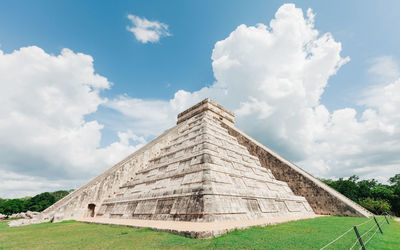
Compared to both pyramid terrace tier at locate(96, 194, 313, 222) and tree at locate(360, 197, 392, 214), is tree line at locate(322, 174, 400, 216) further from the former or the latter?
pyramid terrace tier at locate(96, 194, 313, 222)

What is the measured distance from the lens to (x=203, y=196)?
6.62m

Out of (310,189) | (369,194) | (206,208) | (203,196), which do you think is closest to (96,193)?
(203,196)

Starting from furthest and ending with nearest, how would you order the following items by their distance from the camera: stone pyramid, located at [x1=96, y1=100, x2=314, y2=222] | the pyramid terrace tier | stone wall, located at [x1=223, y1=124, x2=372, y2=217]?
stone wall, located at [x1=223, y1=124, x2=372, y2=217], stone pyramid, located at [x1=96, y1=100, x2=314, y2=222], the pyramid terrace tier

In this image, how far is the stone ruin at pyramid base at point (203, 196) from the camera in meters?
6.48

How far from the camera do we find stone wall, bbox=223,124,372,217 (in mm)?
9992

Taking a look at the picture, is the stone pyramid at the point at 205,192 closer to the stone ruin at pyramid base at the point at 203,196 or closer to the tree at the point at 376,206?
the stone ruin at pyramid base at the point at 203,196

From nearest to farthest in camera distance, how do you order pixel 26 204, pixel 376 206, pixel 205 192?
pixel 205 192 < pixel 376 206 < pixel 26 204

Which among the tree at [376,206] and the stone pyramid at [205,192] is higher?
the stone pyramid at [205,192]

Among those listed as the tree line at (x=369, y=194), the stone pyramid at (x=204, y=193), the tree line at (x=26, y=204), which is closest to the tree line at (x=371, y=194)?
the tree line at (x=369, y=194)

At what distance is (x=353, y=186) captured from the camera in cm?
2712

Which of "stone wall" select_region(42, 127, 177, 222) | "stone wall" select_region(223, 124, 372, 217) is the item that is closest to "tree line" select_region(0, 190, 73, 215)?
"stone wall" select_region(42, 127, 177, 222)

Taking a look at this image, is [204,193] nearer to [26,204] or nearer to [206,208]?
[206,208]

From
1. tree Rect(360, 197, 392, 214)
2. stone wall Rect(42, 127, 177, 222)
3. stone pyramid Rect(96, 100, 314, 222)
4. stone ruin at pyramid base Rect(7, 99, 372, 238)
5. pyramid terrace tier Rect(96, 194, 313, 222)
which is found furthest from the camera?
tree Rect(360, 197, 392, 214)

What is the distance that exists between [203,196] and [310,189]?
8.38 metres
